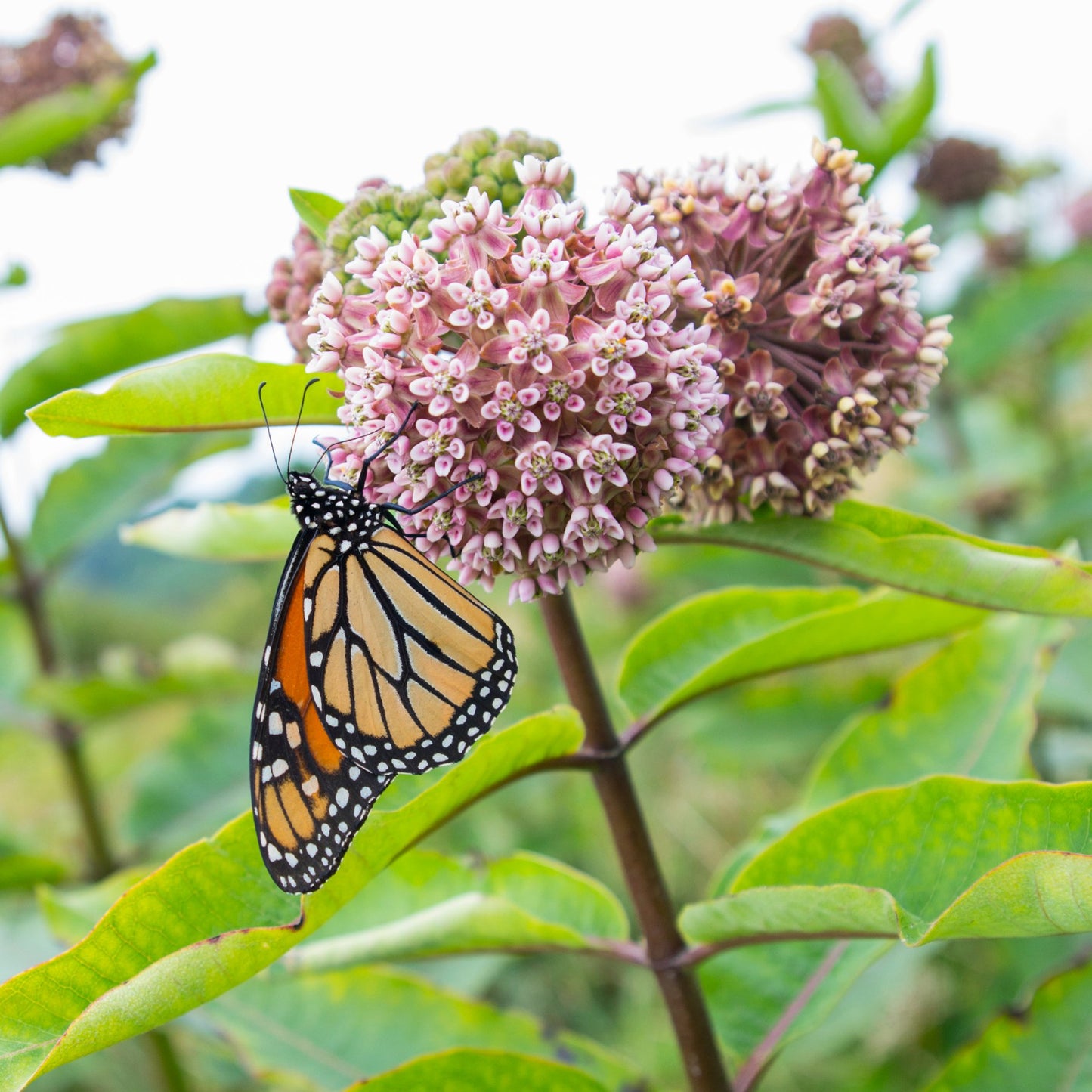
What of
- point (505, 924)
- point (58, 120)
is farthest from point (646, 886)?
point (58, 120)

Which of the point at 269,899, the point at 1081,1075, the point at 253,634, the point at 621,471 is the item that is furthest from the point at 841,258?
the point at 253,634

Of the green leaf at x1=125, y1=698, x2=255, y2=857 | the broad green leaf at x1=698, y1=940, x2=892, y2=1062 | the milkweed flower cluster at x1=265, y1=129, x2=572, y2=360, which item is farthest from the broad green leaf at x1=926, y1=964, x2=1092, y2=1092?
the green leaf at x1=125, y1=698, x2=255, y2=857

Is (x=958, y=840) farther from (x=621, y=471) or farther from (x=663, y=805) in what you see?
(x=663, y=805)

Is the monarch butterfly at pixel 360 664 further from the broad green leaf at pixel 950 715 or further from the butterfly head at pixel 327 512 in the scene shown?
the broad green leaf at pixel 950 715

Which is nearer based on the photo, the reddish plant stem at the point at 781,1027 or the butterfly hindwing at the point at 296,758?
the butterfly hindwing at the point at 296,758

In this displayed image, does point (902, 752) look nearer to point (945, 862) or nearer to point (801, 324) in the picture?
point (945, 862)

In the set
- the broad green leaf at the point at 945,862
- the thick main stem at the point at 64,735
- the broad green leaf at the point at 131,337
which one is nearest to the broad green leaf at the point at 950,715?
the broad green leaf at the point at 945,862
